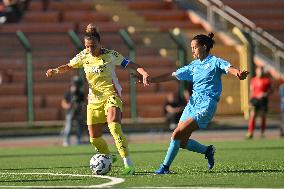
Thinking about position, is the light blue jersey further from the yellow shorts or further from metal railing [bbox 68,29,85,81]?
metal railing [bbox 68,29,85,81]

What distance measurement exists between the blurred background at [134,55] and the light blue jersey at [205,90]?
15.5 meters

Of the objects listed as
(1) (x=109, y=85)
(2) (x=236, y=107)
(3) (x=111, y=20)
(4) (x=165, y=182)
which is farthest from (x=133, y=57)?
(4) (x=165, y=182)

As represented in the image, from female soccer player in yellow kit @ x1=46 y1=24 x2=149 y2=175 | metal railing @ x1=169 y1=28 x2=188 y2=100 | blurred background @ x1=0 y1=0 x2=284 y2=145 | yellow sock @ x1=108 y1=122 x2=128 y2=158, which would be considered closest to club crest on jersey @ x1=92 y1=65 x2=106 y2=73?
female soccer player in yellow kit @ x1=46 y1=24 x2=149 y2=175

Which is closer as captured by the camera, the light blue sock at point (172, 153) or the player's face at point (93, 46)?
the light blue sock at point (172, 153)

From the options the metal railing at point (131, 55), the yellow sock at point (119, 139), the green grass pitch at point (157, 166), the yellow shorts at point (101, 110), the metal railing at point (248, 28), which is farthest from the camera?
the metal railing at point (248, 28)

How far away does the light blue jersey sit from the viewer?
1297 cm

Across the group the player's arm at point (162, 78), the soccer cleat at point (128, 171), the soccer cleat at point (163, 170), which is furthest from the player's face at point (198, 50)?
the soccer cleat at point (128, 171)

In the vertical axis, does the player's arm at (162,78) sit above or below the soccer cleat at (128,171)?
above

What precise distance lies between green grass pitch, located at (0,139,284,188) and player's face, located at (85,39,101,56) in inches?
65.4

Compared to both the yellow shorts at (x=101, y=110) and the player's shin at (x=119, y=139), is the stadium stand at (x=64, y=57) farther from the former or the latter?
the player's shin at (x=119, y=139)

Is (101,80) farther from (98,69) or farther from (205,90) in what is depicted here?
(205,90)

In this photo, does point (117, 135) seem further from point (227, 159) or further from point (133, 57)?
point (133, 57)

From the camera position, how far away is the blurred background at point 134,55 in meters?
30.7

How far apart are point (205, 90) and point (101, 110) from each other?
153cm
